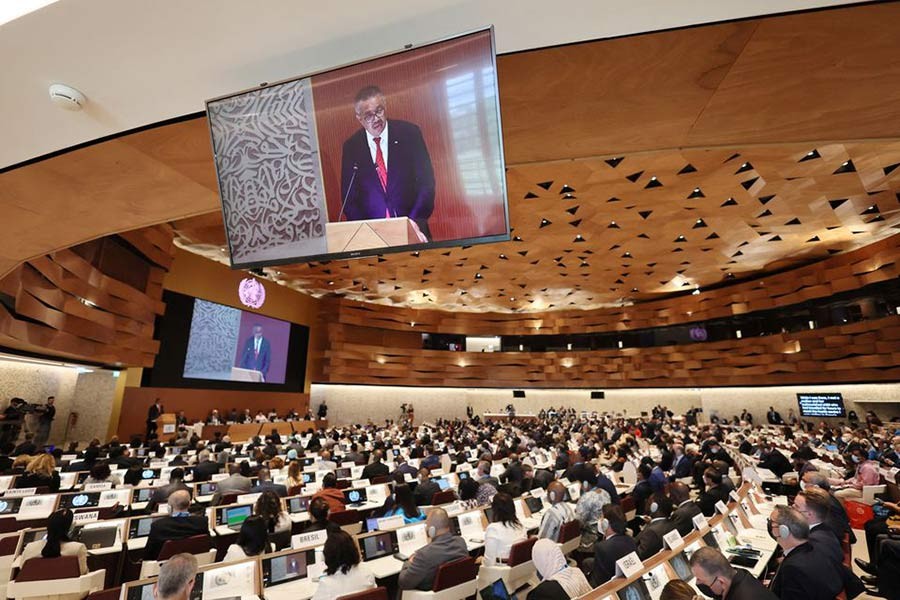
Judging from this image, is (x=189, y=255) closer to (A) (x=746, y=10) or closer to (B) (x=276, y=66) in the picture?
(B) (x=276, y=66)

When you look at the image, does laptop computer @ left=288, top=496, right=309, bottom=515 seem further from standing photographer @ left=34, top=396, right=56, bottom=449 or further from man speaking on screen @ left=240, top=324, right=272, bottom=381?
man speaking on screen @ left=240, top=324, right=272, bottom=381

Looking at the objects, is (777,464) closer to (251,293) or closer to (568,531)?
(568,531)

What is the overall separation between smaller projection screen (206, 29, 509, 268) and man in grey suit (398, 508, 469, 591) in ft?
8.69

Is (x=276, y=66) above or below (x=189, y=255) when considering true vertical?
below

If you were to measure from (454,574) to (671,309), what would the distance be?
27638 mm

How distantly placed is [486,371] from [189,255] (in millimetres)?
19522

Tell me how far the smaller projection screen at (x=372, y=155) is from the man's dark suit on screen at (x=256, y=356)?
62.2ft

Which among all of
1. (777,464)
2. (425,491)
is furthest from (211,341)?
(777,464)

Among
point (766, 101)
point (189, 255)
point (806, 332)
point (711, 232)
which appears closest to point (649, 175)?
point (711, 232)

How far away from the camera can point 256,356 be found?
21359 mm

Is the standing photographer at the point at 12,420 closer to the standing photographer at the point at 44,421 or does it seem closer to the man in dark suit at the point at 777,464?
the standing photographer at the point at 44,421

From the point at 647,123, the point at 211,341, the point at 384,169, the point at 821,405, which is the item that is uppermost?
the point at 211,341

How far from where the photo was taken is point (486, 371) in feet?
101

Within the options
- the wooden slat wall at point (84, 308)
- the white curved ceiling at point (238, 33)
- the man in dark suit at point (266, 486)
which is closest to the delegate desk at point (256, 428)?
the wooden slat wall at point (84, 308)
